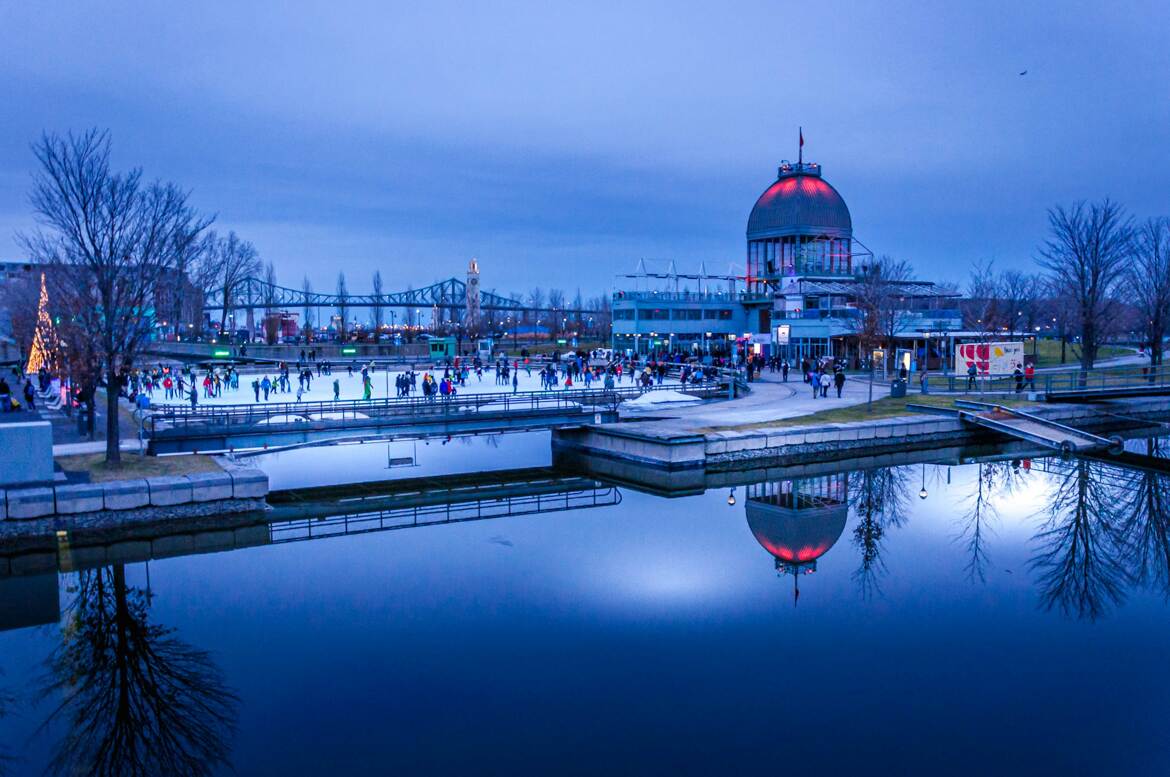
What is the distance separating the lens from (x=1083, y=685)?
14070 millimetres

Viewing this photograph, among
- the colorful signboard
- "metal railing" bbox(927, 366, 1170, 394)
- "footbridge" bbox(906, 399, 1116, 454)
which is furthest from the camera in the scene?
the colorful signboard

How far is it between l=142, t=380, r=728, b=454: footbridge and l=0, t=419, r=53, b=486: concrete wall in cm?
495

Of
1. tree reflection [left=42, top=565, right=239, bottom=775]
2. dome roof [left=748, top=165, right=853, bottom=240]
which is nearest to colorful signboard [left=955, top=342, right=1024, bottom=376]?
dome roof [left=748, top=165, right=853, bottom=240]

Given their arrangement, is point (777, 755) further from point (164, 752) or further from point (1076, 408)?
point (1076, 408)

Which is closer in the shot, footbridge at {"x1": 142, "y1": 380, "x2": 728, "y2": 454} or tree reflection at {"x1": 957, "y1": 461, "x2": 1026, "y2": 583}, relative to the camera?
tree reflection at {"x1": 957, "y1": 461, "x2": 1026, "y2": 583}

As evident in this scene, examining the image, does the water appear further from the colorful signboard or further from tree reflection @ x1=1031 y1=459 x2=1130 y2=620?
the colorful signboard

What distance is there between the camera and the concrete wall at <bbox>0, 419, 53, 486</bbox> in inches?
885

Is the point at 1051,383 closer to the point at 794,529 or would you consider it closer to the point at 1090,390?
the point at 1090,390

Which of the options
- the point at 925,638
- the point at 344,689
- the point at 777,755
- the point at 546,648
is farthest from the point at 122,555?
the point at 925,638

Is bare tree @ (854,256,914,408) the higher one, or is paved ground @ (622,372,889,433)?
bare tree @ (854,256,914,408)

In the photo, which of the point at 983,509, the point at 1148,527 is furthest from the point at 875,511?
the point at 1148,527

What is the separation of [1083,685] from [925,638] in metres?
2.72

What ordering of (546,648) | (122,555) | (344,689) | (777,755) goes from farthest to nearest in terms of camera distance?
(122,555) < (546,648) < (344,689) < (777,755)

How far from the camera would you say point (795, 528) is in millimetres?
24766
